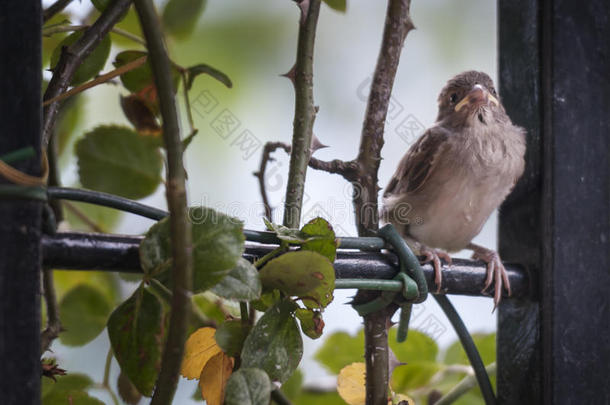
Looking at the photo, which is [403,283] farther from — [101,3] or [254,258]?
[101,3]

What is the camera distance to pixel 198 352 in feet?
1.82

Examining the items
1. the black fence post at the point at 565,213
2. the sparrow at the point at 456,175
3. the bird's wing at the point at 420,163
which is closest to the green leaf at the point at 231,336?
the black fence post at the point at 565,213

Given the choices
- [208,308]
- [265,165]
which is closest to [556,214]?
[265,165]

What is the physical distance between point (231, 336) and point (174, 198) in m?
0.17

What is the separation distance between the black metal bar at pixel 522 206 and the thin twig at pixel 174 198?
0.43 metres

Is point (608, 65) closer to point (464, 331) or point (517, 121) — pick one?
point (517, 121)

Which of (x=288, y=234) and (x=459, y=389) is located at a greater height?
(x=288, y=234)

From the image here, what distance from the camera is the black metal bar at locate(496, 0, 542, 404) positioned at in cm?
71

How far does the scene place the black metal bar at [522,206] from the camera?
0.71 m

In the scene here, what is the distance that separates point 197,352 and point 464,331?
0.27 metres

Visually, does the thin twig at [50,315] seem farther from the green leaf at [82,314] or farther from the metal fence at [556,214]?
the metal fence at [556,214]

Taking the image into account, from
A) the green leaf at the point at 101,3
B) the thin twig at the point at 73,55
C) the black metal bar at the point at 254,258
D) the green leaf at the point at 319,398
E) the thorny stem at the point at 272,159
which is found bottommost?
the green leaf at the point at 319,398

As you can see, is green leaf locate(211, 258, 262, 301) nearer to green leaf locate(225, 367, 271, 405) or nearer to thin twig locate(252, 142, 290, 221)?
green leaf locate(225, 367, 271, 405)

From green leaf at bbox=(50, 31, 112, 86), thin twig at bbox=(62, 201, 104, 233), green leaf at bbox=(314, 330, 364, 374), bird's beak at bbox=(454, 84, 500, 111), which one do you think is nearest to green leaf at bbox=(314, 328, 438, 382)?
green leaf at bbox=(314, 330, 364, 374)
